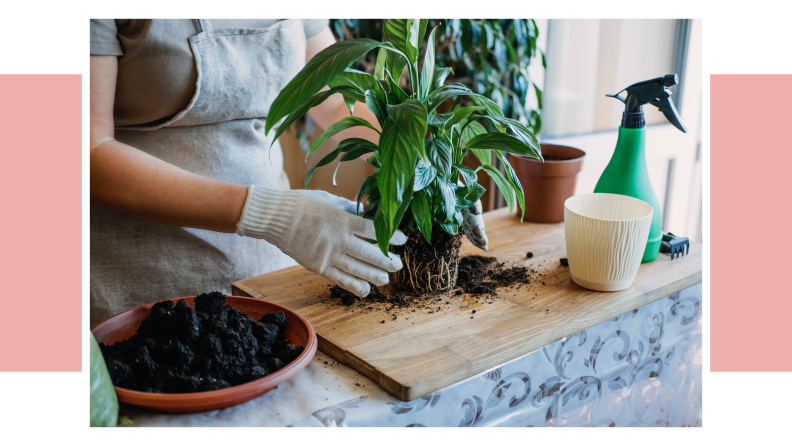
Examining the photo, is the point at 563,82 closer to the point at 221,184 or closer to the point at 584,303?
the point at 584,303

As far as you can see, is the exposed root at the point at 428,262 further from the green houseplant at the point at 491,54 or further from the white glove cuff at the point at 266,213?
the green houseplant at the point at 491,54

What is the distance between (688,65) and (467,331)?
2.10 metres

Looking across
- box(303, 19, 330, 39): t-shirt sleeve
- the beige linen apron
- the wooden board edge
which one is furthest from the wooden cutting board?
box(303, 19, 330, 39): t-shirt sleeve

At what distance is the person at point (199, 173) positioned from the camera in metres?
0.96

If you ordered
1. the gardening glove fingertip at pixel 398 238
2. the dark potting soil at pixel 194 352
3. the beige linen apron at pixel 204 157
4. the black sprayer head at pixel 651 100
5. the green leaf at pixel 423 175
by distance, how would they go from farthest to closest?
the beige linen apron at pixel 204 157 → the black sprayer head at pixel 651 100 → the gardening glove fingertip at pixel 398 238 → the green leaf at pixel 423 175 → the dark potting soil at pixel 194 352

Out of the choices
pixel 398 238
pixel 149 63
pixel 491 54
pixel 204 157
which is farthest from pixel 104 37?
pixel 491 54

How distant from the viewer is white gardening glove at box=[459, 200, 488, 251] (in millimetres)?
1051

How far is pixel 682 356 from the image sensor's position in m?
1.15

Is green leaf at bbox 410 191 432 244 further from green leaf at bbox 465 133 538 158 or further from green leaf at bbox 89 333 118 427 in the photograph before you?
green leaf at bbox 89 333 118 427

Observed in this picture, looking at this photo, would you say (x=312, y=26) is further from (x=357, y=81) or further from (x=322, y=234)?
(x=322, y=234)

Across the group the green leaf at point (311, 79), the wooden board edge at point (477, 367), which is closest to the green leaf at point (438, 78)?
the green leaf at point (311, 79)

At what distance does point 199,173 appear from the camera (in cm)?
122

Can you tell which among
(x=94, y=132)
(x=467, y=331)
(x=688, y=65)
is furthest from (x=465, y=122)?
(x=688, y=65)

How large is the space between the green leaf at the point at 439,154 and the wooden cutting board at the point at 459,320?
0.25 m
